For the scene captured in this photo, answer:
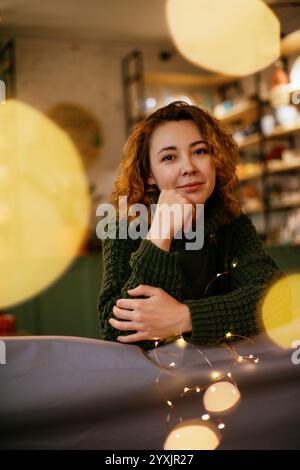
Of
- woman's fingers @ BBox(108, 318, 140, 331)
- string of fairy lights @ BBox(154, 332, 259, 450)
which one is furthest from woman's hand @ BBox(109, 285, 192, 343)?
string of fairy lights @ BBox(154, 332, 259, 450)

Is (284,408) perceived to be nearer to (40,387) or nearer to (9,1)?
(40,387)

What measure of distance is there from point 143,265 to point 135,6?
398 cm

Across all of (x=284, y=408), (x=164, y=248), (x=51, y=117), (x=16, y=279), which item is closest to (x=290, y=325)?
(x=284, y=408)

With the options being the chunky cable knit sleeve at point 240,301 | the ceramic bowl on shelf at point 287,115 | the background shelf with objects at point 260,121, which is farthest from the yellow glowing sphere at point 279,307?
the ceramic bowl on shelf at point 287,115

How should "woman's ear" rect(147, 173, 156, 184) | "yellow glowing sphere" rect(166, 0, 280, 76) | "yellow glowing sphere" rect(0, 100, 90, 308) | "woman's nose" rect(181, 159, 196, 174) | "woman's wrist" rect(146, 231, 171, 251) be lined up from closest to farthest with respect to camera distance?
"woman's wrist" rect(146, 231, 171, 251), "woman's nose" rect(181, 159, 196, 174), "woman's ear" rect(147, 173, 156, 184), "yellow glowing sphere" rect(166, 0, 280, 76), "yellow glowing sphere" rect(0, 100, 90, 308)

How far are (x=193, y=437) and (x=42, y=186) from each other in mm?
4376

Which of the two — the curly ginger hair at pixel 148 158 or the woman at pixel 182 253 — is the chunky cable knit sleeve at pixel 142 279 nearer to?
the woman at pixel 182 253

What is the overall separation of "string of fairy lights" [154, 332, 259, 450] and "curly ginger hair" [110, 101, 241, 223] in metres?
0.53

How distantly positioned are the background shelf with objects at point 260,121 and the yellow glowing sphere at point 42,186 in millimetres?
809

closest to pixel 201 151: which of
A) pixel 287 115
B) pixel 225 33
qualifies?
pixel 287 115

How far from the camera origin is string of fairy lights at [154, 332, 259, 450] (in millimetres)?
746

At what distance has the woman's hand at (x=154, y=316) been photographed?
34.3 inches

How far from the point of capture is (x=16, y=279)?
3.62 metres

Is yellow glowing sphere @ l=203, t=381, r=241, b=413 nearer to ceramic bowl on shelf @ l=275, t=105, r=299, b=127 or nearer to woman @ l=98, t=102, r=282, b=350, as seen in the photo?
woman @ l=98, t=102, r=282, b=350
